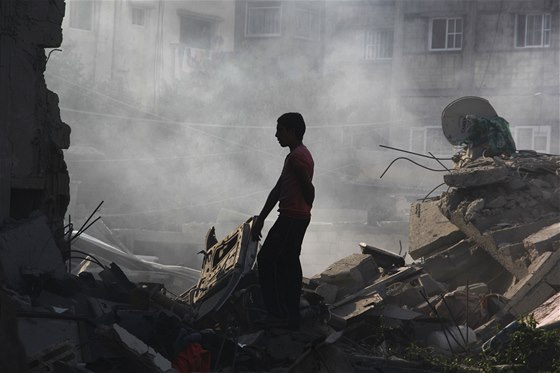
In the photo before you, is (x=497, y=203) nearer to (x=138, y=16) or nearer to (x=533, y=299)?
(x=533, y=299)

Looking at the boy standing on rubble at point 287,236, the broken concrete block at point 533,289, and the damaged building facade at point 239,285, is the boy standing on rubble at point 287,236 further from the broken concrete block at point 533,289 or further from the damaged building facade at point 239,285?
the broken concrete block at point 533,289

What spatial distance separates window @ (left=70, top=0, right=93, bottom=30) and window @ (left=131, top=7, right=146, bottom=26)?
5.29 feet

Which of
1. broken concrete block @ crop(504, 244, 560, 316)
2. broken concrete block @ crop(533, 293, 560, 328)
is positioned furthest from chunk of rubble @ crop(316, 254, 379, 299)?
broken concrete block @ crop(533, 293, 560, 328)

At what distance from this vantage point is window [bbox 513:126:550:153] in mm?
29311

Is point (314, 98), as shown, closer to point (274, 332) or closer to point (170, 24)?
point (170, 24)

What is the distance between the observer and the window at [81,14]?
35062mm

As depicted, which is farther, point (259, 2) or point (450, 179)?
point (259, 2)

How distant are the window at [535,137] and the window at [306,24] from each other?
7666 millimetres

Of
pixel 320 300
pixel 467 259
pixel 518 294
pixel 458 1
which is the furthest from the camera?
pixel 458 1

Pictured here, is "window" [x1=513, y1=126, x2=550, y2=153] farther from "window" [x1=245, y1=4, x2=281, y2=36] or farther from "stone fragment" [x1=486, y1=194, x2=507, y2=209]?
"stone fragment" [x1=486, y1=194, x2=507, y2=209]

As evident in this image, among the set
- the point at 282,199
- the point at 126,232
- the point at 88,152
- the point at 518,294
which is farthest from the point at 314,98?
the point at 282,199

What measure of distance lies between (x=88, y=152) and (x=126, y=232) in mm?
6919

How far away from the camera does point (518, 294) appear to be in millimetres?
9859

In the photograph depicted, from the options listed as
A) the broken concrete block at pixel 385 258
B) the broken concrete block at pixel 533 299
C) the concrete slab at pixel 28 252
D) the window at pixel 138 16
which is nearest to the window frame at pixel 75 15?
the window at pixel 138 16
